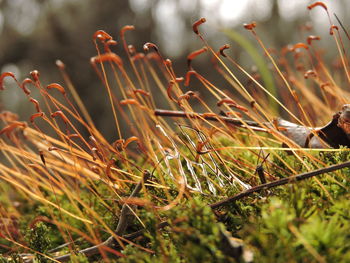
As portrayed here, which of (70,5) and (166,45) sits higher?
(70,5)

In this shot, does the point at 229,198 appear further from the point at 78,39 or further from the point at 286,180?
the point at 78,39

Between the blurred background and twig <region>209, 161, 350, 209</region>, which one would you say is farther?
the blurred background

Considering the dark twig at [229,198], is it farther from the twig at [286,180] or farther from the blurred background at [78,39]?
the blurred background at [78,39]

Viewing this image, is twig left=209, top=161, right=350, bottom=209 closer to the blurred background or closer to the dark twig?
the dark twig

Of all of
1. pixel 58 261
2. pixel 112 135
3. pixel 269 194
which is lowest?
pixel 112 135

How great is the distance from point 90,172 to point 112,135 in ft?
16.5

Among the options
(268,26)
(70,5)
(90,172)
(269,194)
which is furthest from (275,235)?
(268,26)

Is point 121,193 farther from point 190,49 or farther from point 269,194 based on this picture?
point 190,49

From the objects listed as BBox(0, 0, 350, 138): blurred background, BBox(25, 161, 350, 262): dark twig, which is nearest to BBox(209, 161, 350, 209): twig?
BBox(25, 161, 350, 262): dark twig

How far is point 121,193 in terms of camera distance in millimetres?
1109

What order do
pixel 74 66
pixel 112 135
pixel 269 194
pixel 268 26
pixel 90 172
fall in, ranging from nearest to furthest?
pixel 269 194 < pixel 90 172 < pixel 112 135 < pixel 74 66 < pixel 268 26

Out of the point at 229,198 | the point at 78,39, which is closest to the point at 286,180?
the point at 229,198

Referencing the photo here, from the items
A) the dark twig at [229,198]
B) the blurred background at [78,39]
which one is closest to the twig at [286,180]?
the dark twig at [229,198]

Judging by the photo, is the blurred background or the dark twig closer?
the dark twig
